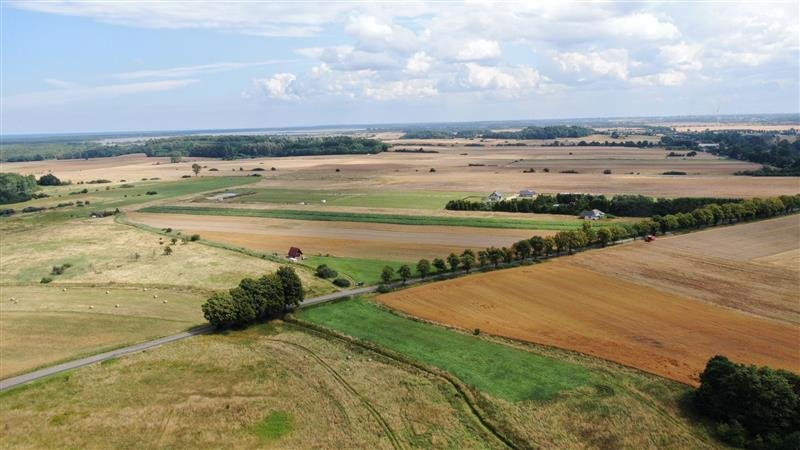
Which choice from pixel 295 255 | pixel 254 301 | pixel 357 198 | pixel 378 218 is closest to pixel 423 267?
pixel 254 301

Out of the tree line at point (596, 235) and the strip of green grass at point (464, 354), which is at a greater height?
the tree line at point (596, 235)

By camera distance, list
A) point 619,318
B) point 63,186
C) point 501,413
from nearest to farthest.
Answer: point 501,413 < point 619,318 < point 63,186

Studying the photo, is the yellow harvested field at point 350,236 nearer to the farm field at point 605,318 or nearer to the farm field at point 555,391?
the farm field at point 605,318

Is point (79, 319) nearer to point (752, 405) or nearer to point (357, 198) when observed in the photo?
point (752, 405)

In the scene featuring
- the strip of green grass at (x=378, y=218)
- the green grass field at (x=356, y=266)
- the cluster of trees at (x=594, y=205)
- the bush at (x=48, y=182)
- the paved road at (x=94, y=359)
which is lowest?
the paved road at (x=94, y=359)

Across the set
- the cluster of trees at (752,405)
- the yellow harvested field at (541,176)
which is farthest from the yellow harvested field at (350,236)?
the yellow harvested field at (541,176)

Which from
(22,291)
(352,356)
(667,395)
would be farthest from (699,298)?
(22,291)

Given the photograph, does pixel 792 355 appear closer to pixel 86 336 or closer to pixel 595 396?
pixel 595 396
